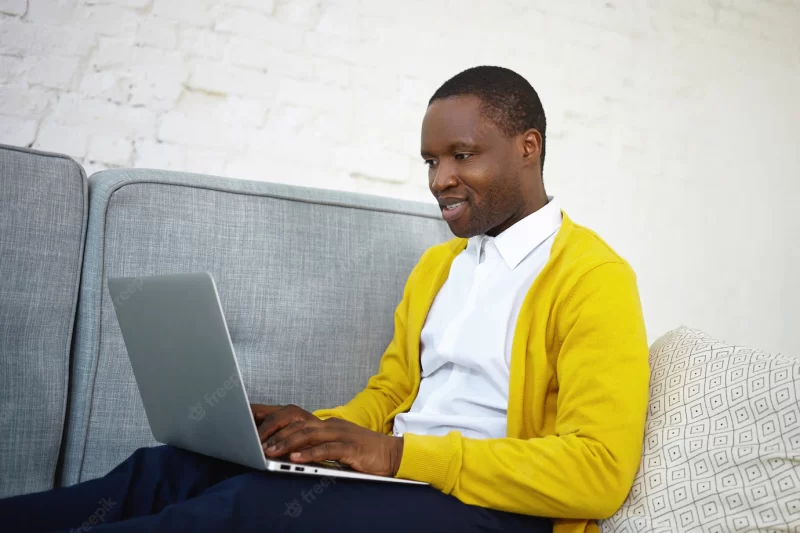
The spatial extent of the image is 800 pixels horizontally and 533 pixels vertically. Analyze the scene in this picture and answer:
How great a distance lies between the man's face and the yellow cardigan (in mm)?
128

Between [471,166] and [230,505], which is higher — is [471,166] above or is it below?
above

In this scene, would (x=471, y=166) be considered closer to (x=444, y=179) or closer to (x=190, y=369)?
(x=444, y=179)

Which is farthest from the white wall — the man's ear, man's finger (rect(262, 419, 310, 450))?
man's finger (rect(262, 419, 310, 450))

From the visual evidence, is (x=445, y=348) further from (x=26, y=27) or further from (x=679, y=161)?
(x=679, y=161)

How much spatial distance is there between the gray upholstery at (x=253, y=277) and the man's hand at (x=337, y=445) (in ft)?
1.32

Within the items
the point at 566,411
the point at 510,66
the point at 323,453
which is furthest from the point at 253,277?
the point at 510,66

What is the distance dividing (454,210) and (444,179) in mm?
57

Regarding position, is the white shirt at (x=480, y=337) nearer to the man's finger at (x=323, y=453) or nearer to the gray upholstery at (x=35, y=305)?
the man's finger at (x=323, y=453)

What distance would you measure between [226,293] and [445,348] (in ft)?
1.38

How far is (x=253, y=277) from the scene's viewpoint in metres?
1.38

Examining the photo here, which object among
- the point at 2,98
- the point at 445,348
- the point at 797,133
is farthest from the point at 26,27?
the point at 797,133

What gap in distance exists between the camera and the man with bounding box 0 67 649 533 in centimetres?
92

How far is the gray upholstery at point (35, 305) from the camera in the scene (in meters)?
1.19

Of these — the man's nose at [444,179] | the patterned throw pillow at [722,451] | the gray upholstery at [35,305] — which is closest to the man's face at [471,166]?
the man's nose at [444,179]
